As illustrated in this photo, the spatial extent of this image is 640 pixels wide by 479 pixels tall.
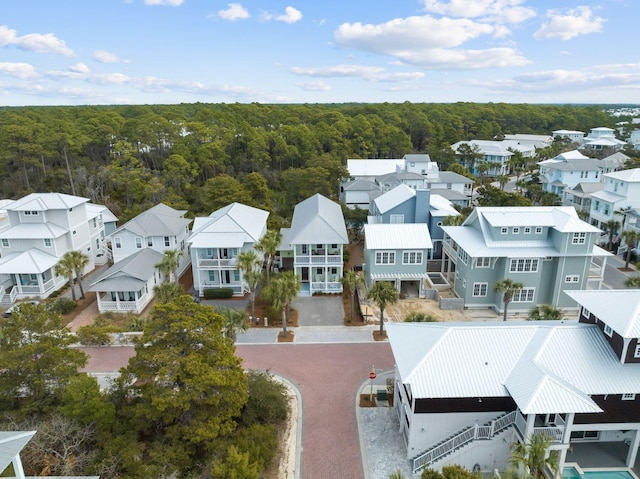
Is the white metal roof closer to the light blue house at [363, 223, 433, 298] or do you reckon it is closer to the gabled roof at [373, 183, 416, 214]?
the light blue house at [363, 223, 433, 298]

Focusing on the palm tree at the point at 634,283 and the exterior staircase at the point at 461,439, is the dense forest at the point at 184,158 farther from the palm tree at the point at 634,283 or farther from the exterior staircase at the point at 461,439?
the exterior staircase at the point at 461,439

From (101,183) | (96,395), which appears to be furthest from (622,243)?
(101,183)

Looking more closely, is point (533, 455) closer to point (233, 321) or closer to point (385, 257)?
point (233, 321)

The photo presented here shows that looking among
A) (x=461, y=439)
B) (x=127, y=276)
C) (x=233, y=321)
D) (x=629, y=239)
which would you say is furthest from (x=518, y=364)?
(x=629, y=239)

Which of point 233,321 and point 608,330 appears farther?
point 233,321

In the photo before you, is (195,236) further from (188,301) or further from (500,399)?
(500,399)

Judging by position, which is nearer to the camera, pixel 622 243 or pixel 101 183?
pixel 622 243
